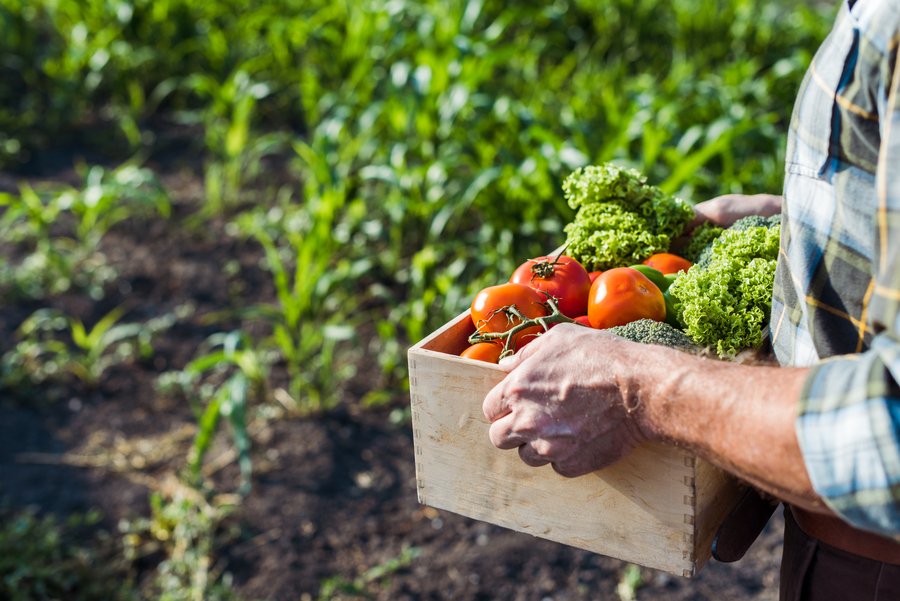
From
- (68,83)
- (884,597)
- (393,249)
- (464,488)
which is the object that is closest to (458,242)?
(393,249)

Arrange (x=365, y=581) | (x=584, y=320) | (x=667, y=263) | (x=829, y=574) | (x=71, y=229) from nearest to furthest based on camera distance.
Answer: (x=829, y=574) < (x=584, y=320) < (x=667, y=263) < (x=365, y=581) < (x=71, y=229)

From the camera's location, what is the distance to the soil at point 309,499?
9.66 ft

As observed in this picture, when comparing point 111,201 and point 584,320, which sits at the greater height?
point 584,320

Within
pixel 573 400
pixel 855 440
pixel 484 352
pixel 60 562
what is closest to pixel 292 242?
pixel 60 562

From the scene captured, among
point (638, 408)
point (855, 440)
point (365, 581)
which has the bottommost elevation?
point (365, 581)

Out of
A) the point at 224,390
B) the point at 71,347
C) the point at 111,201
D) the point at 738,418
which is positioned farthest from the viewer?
the point at 111,201

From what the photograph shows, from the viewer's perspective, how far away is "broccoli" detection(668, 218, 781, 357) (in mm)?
1674

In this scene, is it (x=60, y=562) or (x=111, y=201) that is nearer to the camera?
(x=60, y=562)

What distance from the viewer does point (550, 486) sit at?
1678 millimetres

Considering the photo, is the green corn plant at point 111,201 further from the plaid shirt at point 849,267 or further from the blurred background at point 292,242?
the plaid shirt at point 849,267

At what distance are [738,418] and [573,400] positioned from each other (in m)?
0.27

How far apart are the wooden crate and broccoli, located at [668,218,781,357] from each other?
0.23 m

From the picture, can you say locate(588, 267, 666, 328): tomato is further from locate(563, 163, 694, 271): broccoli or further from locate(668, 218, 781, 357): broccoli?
locate(563, 163, 694, 271): broccoli

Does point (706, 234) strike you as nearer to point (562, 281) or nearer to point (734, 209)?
point (734, 209)
